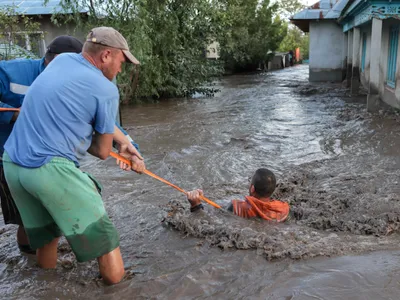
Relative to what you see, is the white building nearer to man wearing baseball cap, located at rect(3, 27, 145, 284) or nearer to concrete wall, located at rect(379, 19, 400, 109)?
concrete wall, located at rect(379, 19, 400, 109)

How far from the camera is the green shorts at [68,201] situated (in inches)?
101

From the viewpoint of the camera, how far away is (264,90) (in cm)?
1734

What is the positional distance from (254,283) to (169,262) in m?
0.76

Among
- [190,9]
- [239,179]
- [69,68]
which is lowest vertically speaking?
[239,179]

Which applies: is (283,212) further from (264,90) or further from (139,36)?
(264,90)

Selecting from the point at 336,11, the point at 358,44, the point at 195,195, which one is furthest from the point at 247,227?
the point at 336,11

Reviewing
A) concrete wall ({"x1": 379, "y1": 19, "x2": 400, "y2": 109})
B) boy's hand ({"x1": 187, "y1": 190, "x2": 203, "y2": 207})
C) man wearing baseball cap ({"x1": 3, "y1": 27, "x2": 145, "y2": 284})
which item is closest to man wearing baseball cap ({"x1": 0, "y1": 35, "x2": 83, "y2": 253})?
→ man wearing baseball cap ({"x1": 3, "y1": 27, "x2": 145, "y2": 284})

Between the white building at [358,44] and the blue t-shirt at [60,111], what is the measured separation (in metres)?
7.65

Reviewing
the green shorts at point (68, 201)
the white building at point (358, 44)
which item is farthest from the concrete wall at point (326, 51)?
the green shorts at point (68, 201)

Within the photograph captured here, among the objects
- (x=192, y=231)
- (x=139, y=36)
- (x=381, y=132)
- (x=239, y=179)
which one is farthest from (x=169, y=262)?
(x=139, y=36)

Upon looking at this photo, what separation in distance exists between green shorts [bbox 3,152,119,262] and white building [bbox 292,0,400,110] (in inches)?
308

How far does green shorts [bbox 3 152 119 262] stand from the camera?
2.56 metres

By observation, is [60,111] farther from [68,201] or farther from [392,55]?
[392,55]

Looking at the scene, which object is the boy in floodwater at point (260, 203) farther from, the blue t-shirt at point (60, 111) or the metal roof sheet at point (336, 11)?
the metal roof sheet at point (336, 11)
